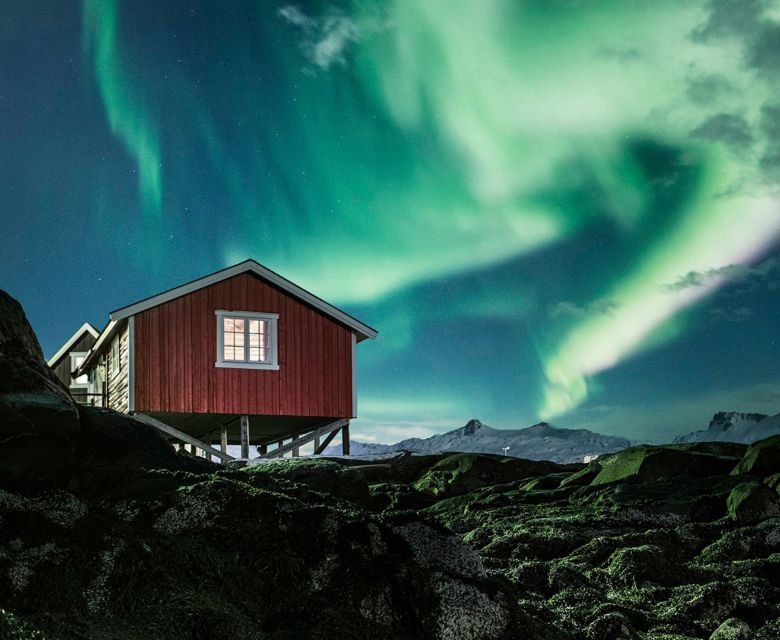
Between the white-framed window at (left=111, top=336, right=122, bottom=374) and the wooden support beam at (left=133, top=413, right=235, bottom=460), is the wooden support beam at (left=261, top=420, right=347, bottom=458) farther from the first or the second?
the white-framed window at (left=111, top=336, right=122, bottom=374)

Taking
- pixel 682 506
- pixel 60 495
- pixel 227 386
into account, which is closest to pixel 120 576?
pixel 60 495

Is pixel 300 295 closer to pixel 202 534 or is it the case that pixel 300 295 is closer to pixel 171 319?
pixel 171 319

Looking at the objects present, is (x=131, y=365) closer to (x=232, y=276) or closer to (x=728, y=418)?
(x=232, y=276)

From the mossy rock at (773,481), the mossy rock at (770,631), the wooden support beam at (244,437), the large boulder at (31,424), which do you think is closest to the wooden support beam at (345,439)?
the wooden support beam at (244,437)

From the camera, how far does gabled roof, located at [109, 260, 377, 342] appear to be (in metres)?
22.3

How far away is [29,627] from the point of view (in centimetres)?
384

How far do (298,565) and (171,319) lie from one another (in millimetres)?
18499

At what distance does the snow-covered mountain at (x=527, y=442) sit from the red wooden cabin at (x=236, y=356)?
1840 inches

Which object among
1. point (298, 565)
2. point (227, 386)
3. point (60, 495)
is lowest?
point (298, 565)

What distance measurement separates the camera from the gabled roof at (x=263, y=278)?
22.3 meters

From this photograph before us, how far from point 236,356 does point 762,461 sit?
43.9ft

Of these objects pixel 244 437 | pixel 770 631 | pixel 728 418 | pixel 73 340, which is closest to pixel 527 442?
pixel 728 418

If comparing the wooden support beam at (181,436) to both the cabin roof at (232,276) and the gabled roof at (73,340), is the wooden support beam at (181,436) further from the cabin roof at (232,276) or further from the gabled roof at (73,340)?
the gabled roof at (73,340)

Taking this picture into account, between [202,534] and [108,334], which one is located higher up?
[108,334]
